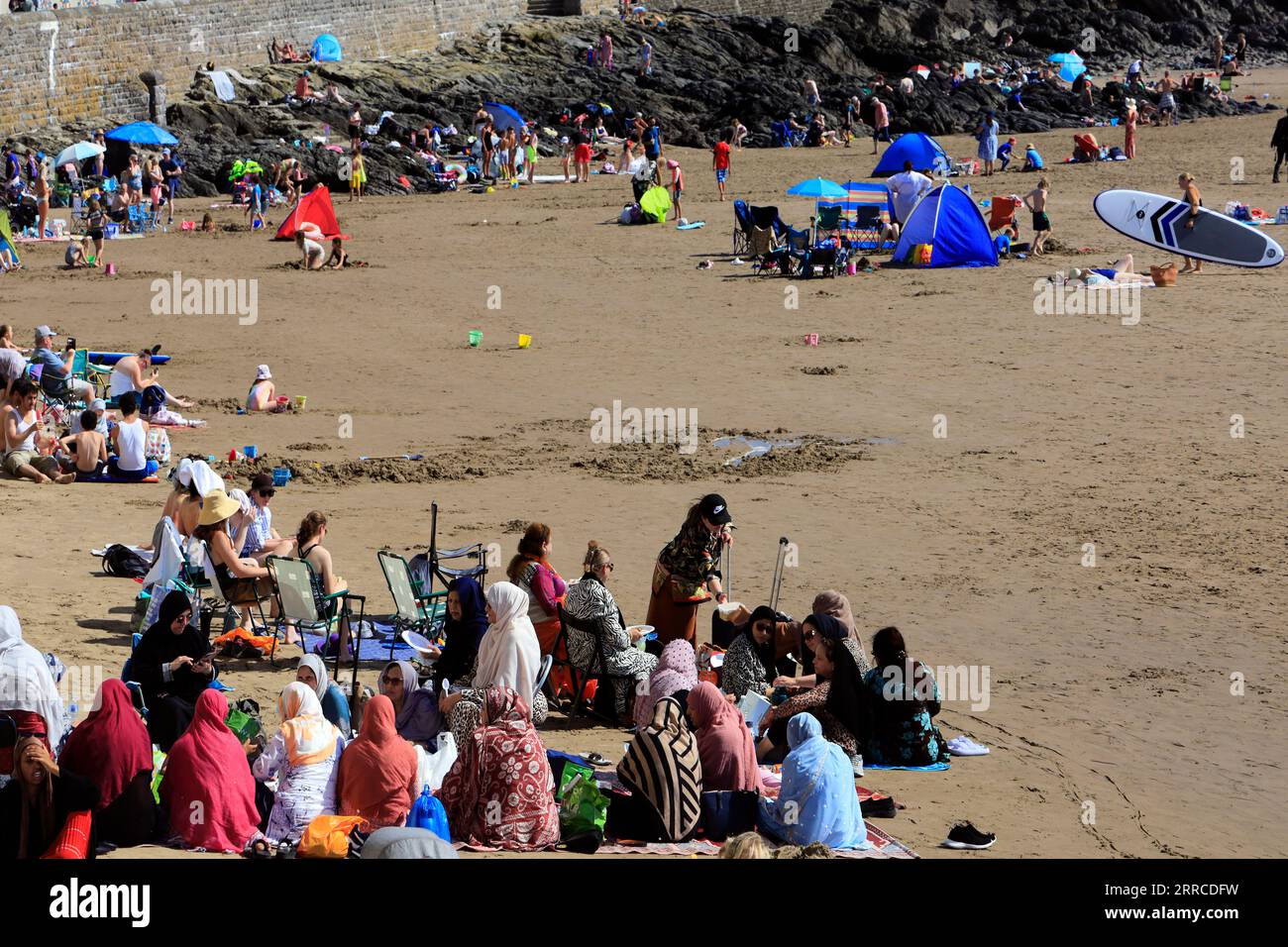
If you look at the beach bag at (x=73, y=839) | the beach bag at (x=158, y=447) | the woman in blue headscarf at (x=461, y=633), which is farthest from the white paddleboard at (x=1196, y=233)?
the beach bag at (x=73, y=839)

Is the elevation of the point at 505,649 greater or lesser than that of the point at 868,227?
lesser

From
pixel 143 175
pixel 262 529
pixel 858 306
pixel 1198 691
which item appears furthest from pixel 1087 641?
pixel 143 175

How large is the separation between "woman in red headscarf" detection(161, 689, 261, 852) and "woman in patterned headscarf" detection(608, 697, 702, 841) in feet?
5.28

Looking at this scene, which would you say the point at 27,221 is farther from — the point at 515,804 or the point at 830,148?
the point at 515,804

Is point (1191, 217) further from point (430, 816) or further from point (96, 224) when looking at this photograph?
point (430, 816)

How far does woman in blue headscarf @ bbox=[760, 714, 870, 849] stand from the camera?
23.4ft

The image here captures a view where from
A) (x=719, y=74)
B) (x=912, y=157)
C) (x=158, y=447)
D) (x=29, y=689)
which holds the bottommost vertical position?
(x=29, y=689)

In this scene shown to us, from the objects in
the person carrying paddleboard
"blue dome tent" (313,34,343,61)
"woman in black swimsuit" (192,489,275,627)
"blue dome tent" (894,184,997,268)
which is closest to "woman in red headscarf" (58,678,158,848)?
"woman in black swimsuit" (192,489,275,627)

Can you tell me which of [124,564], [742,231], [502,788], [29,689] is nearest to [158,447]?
[124,564]

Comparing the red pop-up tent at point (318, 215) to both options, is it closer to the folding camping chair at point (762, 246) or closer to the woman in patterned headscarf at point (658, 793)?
the folding camping chair at point (762, 246)

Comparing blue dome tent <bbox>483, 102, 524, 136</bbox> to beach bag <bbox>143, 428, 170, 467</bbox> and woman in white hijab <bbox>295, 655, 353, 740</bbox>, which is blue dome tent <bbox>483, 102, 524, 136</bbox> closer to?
beach bag <bbox>143, 428, 170, 467</bbox>

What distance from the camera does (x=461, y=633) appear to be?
875 cm

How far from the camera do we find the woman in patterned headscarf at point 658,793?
286 inches

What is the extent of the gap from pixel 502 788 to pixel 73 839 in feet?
5.80
